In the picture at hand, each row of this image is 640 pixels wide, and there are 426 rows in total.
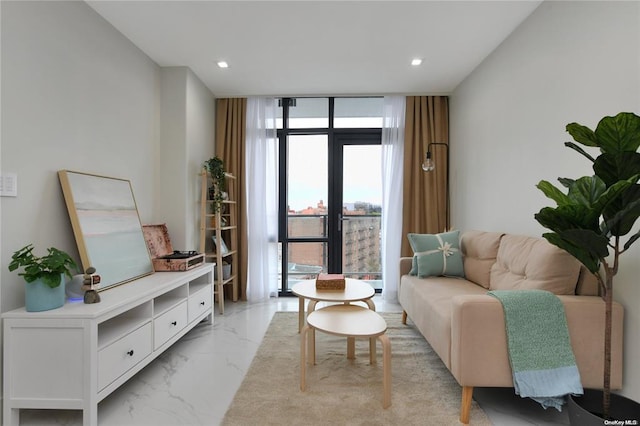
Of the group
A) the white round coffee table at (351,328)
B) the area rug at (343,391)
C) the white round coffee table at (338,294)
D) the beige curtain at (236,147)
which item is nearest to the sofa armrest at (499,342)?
the area rug at (343,391)

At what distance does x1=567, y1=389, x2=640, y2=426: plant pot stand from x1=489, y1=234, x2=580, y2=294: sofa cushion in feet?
1.69

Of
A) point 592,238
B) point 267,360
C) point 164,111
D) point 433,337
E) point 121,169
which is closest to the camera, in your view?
point 592,238

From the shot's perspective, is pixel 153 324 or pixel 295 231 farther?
pixel 295 231

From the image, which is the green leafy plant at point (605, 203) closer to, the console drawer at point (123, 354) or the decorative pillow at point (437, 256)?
the decorative pillow at point (437, 256)

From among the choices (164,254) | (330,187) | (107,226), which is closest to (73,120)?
(107,226)

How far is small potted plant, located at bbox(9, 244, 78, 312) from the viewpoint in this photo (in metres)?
1.59

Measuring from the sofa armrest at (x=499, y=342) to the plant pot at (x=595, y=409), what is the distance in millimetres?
95

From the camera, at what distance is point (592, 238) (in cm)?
133

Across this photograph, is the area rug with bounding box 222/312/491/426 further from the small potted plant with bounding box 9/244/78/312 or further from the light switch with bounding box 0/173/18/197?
the light switch with bounding box 0/173/18/197

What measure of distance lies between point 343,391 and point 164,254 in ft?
6.77

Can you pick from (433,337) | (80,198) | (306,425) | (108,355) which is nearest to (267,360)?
(306,425)

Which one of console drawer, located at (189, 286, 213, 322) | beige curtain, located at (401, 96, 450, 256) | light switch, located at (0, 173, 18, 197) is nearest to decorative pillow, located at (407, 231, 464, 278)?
beige curtain, located at (401, 96, 450, 256)

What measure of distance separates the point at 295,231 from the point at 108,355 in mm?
2646

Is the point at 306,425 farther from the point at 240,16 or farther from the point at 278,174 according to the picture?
the point at 278,174
